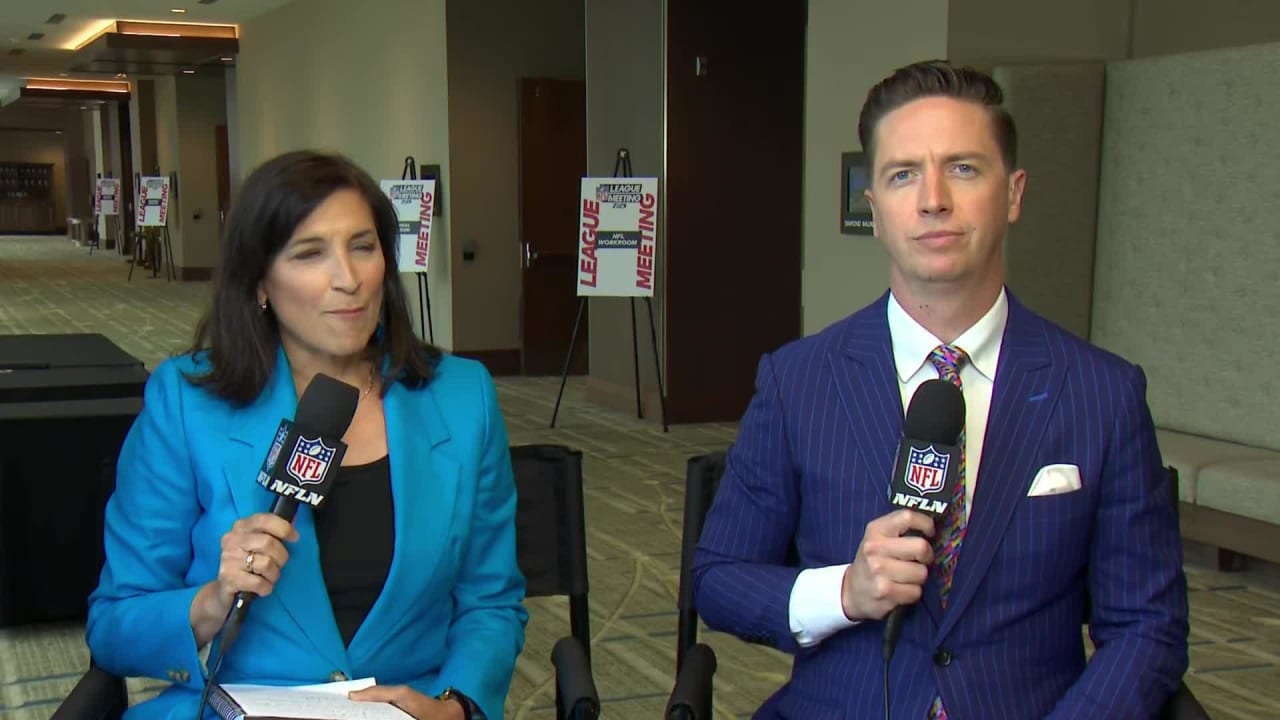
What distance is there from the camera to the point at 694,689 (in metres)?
1.86

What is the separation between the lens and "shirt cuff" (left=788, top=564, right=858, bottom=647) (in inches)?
67.8

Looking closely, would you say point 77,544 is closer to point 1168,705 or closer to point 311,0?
point 1168,705

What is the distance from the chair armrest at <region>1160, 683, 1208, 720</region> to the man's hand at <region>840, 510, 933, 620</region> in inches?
18.7

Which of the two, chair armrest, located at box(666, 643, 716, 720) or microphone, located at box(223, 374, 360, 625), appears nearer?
microphone, located at box(223, 374, 360, 625)

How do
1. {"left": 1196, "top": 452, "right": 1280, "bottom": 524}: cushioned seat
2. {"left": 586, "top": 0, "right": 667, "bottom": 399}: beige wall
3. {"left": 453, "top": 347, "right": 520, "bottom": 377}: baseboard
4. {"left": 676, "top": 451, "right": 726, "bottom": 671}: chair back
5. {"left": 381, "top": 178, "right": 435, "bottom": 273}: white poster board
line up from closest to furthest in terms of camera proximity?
{"left": 676, "top": 451, "right": 726, "bottom": 671}: chair back → {"left": 1196, "top": 452, "right": 1280, "bottom": 524}: cushioned seat → {"left": 586, "top": 0, "right": 667, "bottom": 399}: beige wall → {"left": 381, "top": 178, "right": 435, "bottom": 273}: white poster board → {"left": 453, "top": 347, "right": 520, "bottom": 377}: baseboard

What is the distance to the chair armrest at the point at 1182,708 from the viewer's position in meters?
1.73

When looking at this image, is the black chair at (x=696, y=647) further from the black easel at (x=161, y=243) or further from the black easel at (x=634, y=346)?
the black easel at (x=161, y=243)

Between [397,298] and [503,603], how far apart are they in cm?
52

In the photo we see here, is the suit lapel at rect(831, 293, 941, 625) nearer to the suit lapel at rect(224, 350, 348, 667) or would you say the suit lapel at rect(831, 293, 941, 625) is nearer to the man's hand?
the man's hand

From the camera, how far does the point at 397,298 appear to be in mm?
2156

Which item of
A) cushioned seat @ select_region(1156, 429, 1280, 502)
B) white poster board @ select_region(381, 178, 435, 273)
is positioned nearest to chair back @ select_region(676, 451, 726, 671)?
cushioned seat @ select_region(1156, 429, 1280, 502)

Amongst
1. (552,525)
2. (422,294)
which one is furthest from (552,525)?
(422,294)

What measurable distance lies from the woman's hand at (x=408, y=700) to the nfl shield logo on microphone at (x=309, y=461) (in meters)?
0.37

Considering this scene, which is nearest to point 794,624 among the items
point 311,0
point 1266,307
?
point 1266,307
